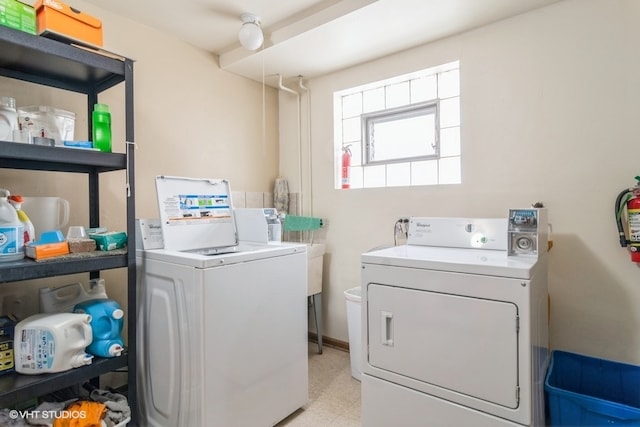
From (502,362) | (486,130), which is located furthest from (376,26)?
(502,362)

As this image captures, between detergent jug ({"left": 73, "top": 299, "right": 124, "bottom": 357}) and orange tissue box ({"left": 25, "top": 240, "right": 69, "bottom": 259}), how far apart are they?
11.8 inches

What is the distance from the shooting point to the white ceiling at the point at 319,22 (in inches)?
75.1

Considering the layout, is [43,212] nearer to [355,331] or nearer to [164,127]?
[164,127]

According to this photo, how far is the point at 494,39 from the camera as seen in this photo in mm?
2057

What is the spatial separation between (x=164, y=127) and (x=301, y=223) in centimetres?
125

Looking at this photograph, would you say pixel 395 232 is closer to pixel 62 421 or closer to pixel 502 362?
pixel 502 362

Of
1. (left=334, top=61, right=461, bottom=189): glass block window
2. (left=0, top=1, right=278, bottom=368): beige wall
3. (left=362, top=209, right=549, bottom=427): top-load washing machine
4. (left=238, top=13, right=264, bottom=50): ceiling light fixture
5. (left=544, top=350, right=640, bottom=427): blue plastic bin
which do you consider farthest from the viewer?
(left=334, top=61, right=461, bottom=189): glass block window

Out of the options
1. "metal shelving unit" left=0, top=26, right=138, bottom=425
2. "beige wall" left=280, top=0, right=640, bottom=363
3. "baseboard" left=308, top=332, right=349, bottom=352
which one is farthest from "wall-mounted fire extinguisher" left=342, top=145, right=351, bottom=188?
"metal shelving unit" left=0, top=26, right=138, bottom=425

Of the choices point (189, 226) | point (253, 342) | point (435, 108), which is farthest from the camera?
point (435, 108)

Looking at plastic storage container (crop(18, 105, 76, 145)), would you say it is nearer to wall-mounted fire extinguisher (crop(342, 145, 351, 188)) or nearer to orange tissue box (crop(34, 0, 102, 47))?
orange tissue box (crop(34, 0, 102, 47))

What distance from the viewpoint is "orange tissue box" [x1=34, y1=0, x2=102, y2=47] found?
1.32 metres

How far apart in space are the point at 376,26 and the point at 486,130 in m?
0.95

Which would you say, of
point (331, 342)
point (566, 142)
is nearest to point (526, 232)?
point (566, 142)

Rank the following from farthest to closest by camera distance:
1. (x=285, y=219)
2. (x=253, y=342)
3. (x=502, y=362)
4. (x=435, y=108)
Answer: (x=285, y=219) < (x=435, y=108) < (x=253, y=342) < (x=502, y=362)
